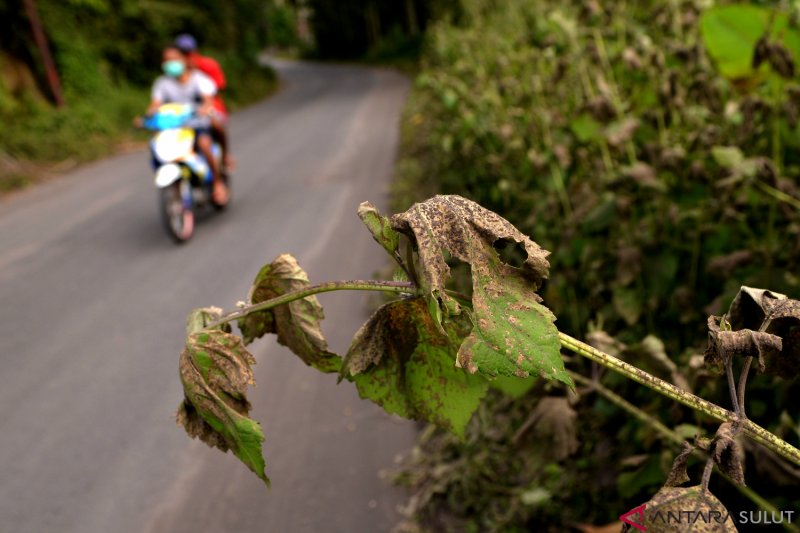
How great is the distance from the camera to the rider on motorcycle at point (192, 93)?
6309mm

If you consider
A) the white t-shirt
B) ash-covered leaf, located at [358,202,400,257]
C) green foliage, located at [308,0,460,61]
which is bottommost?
green foliage, located at [308,0,460,61]

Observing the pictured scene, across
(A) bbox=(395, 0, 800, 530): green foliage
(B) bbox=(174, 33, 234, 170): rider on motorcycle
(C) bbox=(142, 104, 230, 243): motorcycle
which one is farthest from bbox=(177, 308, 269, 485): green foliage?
(B) bbox=(174, 33, 234, 170): rider on motorcycle

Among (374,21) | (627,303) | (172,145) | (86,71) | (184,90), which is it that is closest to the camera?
(627,303)

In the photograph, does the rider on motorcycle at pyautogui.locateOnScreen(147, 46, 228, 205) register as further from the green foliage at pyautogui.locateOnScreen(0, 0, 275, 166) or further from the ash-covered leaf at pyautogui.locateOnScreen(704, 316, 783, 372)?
the ash-covered leaf at pyautogui.locateOnScreen(704, 316, 783, 372)

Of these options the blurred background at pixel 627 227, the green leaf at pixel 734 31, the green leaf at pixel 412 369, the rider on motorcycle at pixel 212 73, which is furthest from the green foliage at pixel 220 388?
the rider on motorcycle at pixel 212 73

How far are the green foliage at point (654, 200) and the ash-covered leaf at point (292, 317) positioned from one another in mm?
745

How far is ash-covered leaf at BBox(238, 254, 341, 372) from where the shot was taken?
0.70 m

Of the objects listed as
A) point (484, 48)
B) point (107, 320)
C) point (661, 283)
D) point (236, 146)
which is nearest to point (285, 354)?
point (107, 320)

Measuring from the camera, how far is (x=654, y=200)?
86.0 inches

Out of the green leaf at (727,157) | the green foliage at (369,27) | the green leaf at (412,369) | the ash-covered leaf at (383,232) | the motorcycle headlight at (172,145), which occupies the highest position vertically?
the ash-covered leaf at (383,232)

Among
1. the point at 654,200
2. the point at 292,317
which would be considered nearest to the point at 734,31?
the point at 654,200

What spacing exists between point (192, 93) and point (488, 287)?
254 inches

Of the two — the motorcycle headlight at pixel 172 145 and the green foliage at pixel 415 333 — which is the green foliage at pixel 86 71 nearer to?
the motorcycle headlight at pixel 172 145

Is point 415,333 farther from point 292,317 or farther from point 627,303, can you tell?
point 627,303
